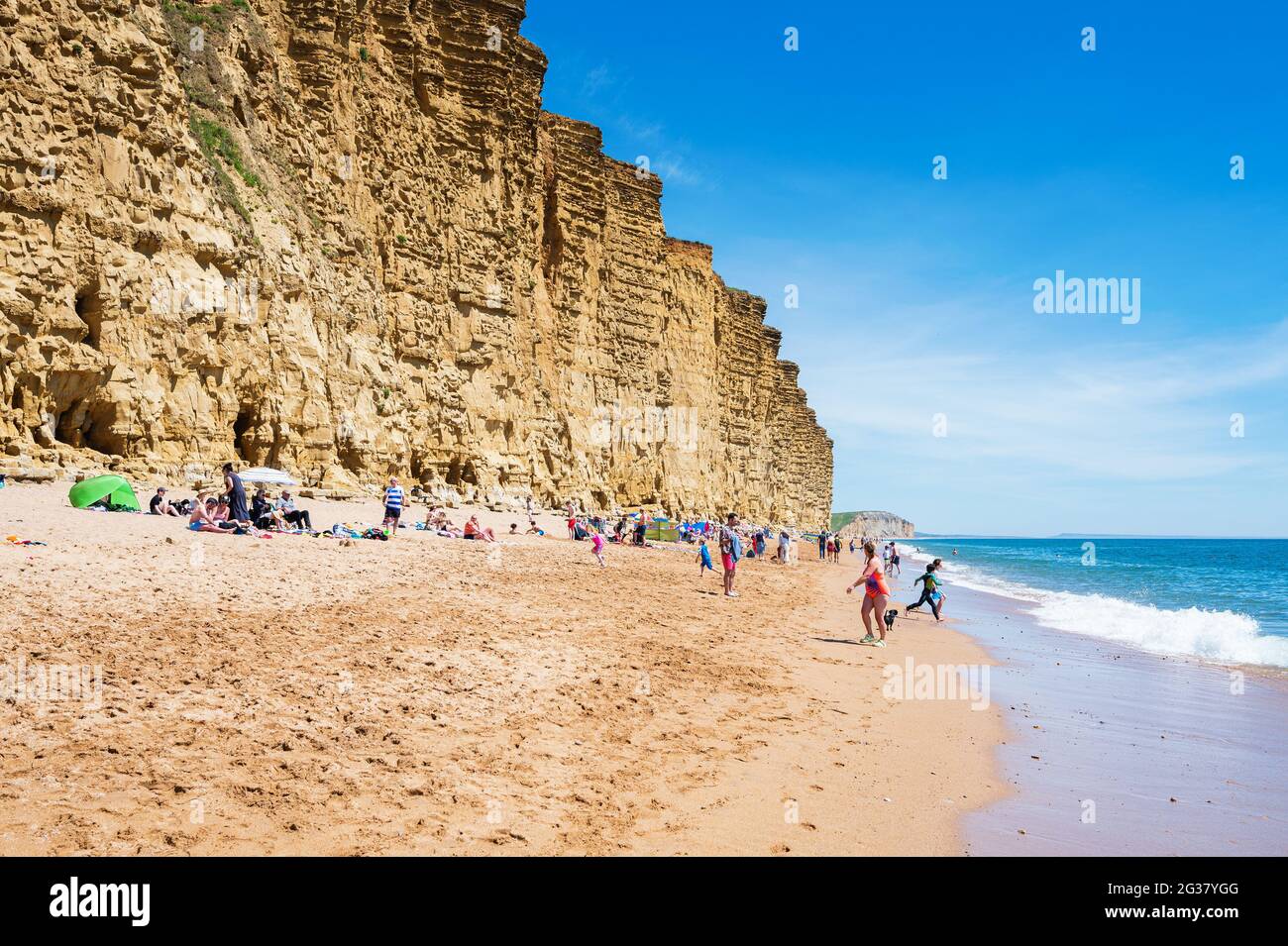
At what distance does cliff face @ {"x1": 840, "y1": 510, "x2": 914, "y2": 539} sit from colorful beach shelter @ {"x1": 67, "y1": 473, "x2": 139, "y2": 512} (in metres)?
165

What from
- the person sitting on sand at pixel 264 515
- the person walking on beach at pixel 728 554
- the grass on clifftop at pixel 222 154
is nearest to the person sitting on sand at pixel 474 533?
the person sitting on sand at pixel 264 515

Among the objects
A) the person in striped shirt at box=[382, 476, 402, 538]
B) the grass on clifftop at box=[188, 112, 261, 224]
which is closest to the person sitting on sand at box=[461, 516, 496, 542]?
the person in striped shirt at box=[382, 476, 402, 538]

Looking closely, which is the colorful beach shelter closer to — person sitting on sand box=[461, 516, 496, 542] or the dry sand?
the dry sand

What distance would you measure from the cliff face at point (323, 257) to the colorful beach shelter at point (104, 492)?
2.59 meters

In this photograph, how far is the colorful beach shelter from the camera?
40.7 feet

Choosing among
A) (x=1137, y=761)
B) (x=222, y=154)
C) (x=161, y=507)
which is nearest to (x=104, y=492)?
(x=161, y=507)

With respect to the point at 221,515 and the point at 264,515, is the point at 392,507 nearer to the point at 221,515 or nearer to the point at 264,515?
the point at 264,515

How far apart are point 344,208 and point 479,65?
9.87 meters

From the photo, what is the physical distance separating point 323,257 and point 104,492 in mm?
12196

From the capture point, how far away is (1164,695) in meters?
9.23

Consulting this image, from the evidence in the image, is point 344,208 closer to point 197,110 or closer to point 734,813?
point 197,110

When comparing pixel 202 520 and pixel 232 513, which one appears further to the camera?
pixel 232 513

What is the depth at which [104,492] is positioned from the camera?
1260 centimetres
